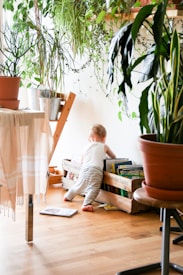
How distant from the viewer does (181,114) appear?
2.33m

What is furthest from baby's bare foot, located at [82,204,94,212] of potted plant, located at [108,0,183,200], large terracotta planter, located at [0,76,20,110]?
potted plant, located at [108,0,183,200]

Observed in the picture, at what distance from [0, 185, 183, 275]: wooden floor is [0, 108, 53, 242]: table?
10.5 inches

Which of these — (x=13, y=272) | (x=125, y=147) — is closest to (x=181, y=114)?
(x=13, y=272)

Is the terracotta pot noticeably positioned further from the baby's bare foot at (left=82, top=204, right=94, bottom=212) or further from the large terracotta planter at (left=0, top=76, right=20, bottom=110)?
the baby's bare foot at (left=82, top=204, right=94, bottom=212)

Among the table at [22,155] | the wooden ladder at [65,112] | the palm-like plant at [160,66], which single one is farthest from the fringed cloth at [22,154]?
the wooden ladder at [65,112]

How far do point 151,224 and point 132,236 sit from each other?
0.31 meters

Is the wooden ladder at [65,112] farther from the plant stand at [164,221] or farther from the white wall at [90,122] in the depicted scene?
the plant stand at [164,221]

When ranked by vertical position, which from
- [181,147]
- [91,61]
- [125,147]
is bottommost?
[125,147]

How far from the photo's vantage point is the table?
2787 millimetres

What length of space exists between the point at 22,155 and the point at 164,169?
943 millimetres

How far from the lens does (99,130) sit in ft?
13.4

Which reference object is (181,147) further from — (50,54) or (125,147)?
(50,54)

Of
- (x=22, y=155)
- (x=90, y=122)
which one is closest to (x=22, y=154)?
(x=22, y=155)

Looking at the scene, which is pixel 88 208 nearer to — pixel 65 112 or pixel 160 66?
pixel 65 112
